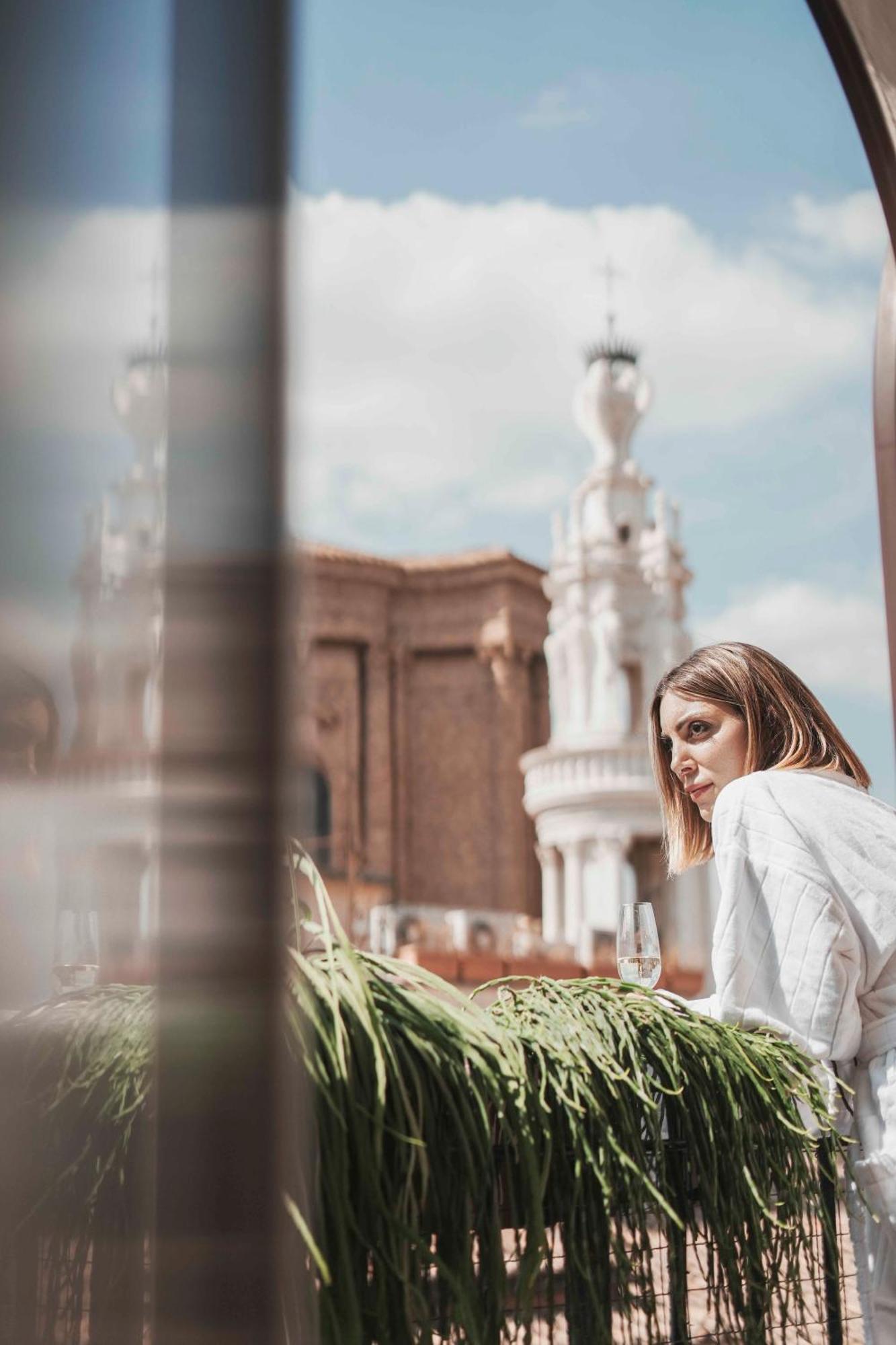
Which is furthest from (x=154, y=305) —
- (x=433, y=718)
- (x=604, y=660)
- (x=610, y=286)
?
(x=610, y=286)

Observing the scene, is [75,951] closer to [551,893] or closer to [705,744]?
[705,744]

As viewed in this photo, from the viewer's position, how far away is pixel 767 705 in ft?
6.19

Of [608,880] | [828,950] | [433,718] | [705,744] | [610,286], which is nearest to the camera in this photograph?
[828,950]

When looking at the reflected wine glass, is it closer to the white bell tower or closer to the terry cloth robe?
the terry cloth robe

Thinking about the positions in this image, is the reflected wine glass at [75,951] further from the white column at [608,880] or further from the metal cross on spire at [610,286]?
the metal cross on spire at [610,286]

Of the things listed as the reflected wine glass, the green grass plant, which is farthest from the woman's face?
the reflected wine glass

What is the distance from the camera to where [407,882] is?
22.2 meters

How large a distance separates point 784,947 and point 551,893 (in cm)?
1765

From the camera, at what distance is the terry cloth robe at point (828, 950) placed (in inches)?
59.2

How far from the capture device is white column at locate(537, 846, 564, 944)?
736 inches

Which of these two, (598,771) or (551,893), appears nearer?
(598,771)

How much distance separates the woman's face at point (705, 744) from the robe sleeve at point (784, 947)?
1.00 feet

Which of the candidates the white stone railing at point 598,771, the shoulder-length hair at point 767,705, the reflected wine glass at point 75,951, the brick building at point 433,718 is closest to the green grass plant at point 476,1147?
the reflected wine glass at point 75,951

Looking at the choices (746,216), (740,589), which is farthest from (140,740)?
(746,216)
